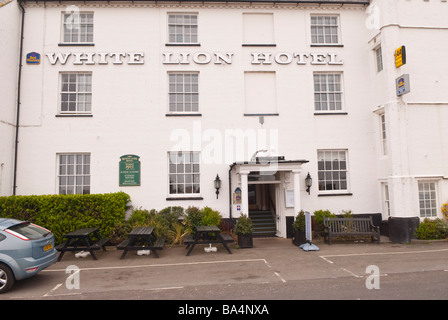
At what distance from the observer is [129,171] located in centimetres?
1318

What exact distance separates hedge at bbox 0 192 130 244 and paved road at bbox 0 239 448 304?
1365mm

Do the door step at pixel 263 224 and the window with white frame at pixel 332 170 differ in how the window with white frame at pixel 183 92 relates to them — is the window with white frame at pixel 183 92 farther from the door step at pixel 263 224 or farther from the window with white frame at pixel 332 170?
the window with white frame at pixel 332 170

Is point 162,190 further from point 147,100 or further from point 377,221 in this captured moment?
point 377,221

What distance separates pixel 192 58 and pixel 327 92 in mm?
6396

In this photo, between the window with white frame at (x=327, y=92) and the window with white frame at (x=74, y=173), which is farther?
the window with white frame at (x=327, y=92)

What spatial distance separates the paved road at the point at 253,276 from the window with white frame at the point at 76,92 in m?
6.57

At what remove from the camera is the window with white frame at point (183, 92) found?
546 inches

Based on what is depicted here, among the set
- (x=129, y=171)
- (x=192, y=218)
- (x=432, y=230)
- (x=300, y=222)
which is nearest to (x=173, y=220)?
(x=192, y=218)

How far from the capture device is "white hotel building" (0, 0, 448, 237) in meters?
12.8

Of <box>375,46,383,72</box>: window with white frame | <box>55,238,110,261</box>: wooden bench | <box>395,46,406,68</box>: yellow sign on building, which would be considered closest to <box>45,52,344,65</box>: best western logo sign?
<box>375,46,383,72</box>: window with white frame

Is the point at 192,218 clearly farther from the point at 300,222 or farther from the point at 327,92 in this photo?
the point at 327,92

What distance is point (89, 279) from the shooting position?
796cm

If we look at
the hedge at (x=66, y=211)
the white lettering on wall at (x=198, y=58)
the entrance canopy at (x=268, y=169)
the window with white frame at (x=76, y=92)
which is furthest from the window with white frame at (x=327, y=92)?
the window with white frame at (x=76, y=92)

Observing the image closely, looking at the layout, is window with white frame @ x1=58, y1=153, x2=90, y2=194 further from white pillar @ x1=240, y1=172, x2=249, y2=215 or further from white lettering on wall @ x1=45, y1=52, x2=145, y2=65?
white pillar @ x1=240, y1=172, x2=249, y2=215
